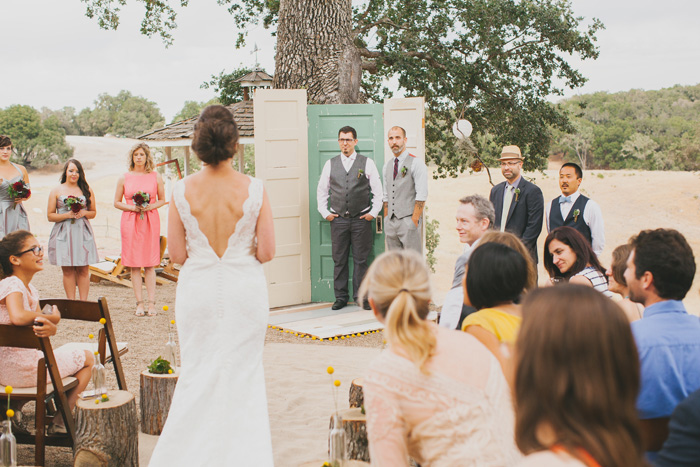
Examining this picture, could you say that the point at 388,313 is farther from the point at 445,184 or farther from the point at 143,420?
the point at 445,184

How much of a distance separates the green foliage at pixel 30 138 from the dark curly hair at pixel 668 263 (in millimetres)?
33263

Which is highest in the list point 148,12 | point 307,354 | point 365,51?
point 148,12

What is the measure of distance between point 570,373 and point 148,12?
492 inches

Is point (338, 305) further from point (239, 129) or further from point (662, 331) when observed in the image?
point (662, 331)

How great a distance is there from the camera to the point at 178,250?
11.2ft

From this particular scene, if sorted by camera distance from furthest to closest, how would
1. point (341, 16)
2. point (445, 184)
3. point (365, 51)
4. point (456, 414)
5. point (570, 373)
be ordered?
point (445, 184), point (365, 51), point (341, 16), point (456, 414), point (570, 373)

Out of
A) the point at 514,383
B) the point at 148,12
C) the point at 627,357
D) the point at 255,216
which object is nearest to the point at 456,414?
the point at 514,383

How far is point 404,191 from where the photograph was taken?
767cm

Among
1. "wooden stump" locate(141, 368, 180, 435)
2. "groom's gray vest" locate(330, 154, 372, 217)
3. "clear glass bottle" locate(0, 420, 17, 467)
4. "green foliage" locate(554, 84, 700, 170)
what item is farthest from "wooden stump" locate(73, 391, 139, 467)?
"green foliage" locate(554, 84, 700, 170)

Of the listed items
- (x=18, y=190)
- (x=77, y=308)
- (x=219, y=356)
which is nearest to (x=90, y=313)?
(x=77, y=308)

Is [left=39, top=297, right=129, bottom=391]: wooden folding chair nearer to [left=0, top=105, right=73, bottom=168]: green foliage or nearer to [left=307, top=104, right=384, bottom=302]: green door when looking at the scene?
[left=307, top=104, right=384, bottom=302]: green door

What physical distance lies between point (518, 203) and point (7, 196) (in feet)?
17.9

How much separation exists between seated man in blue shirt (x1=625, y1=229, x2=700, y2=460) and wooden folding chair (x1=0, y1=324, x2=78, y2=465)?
2909 millimetres

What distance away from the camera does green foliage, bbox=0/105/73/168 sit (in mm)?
31491
